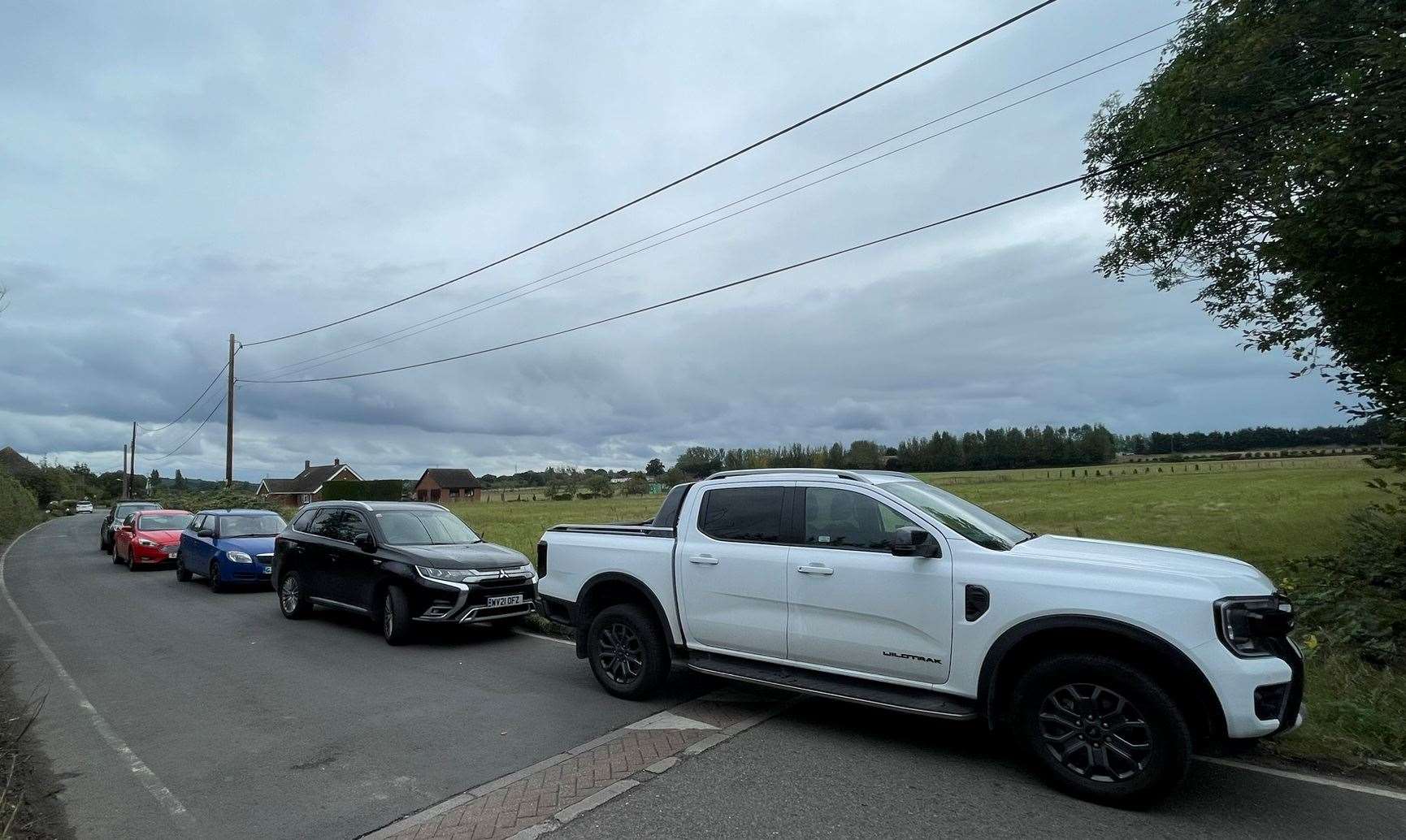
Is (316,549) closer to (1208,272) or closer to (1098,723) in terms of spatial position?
(1098,723)

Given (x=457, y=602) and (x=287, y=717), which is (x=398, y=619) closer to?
(x=457, y=602)

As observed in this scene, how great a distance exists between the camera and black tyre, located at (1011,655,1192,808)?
4.08m

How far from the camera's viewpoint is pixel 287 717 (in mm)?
6117

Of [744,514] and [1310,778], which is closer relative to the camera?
[1310,778]

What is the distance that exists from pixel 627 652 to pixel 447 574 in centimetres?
339

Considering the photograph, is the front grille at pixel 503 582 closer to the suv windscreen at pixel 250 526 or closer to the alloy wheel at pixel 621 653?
the alloy wheel at pixel 621 653

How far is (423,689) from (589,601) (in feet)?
5.65

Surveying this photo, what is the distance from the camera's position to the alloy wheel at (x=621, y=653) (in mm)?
6348

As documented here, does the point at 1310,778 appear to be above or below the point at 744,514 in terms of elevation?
below

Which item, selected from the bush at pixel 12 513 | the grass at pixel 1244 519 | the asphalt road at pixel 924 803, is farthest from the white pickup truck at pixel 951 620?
the bush at pixel 12 513

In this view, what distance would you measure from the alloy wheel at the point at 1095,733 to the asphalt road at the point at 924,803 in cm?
21

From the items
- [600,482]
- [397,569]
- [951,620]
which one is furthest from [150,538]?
[600,482]

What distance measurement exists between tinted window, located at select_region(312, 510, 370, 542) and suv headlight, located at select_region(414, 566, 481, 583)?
1533 millimetres

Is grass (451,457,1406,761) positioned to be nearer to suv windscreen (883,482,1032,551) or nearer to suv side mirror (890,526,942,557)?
suv windscreen (883,482,1032,551)
